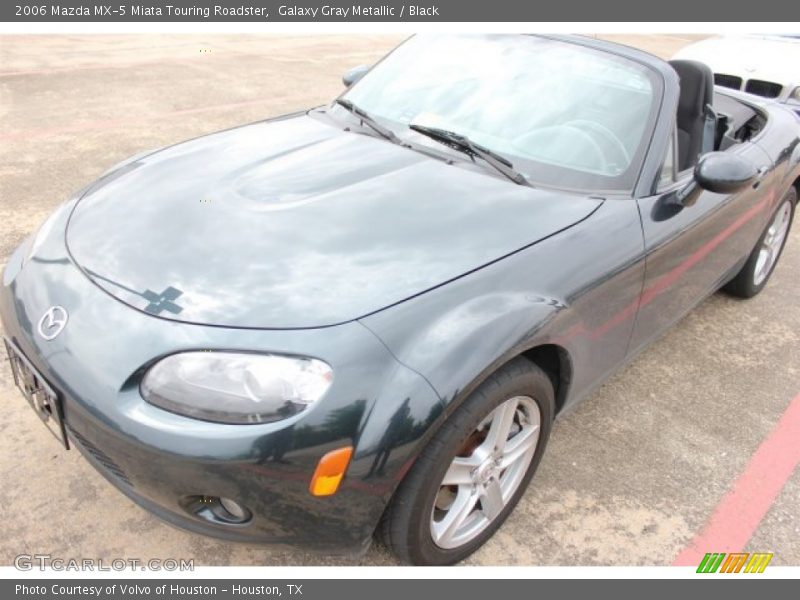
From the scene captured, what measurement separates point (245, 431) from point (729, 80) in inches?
243

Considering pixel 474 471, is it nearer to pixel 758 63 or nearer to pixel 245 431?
pixel 245 431

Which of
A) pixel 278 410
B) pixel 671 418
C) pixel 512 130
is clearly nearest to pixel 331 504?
pixel 278 410

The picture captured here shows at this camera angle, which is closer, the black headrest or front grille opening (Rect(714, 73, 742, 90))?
the black headrest

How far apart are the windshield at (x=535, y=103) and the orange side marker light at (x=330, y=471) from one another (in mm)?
1301

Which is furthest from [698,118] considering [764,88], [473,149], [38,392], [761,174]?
[764,88]

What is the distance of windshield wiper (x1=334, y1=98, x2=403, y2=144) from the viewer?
2.68m

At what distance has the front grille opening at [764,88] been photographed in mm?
5840

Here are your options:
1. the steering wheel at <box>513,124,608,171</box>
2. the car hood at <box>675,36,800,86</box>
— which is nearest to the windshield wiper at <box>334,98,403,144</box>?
the steering wheel at <box>513,124,608,171</box>

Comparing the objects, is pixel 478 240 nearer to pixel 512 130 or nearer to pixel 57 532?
pixel 512 130

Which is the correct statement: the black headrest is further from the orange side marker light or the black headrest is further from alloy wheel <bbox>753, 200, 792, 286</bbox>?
the orange side marker light

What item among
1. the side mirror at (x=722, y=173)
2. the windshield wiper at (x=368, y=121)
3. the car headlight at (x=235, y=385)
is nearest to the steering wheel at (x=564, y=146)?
the side mirror at (x=722, y=173)

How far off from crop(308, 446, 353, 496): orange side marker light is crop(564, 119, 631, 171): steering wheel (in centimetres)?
157

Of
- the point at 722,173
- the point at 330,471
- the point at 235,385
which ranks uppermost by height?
the point at 722,173

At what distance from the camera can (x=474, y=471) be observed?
6.57ft
